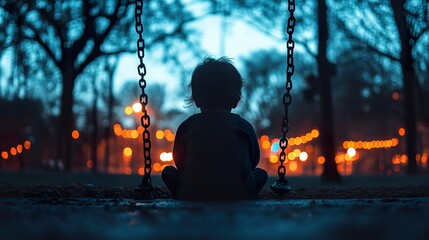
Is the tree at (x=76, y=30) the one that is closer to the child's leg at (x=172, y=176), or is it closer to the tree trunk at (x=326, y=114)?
the tree trunk at (x=326, y=114)

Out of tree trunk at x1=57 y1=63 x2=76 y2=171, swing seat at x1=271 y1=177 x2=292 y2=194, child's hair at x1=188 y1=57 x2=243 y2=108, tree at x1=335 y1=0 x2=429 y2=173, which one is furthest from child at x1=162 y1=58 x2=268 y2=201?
tree trunk at x1=57 y1=63 x2=76 y2=171

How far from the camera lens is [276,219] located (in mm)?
3756

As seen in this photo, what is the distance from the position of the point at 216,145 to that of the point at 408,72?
62.5ft

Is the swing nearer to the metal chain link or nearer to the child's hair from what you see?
the metal chain link

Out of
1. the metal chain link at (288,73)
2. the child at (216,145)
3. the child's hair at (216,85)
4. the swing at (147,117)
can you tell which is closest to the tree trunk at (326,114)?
the metal chain link at (288,73)

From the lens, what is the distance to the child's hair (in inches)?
218

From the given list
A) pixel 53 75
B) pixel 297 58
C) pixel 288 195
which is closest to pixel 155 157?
pixel 297 58

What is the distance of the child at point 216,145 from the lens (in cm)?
498

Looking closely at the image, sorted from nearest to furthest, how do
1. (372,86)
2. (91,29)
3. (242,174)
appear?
1. (242,174)
2. (91,29)
3. (372,86)

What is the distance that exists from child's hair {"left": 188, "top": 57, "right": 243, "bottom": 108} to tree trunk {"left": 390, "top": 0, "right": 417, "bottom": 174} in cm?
1232

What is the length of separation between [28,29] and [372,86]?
29890 millimetres

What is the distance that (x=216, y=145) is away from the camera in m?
5.07

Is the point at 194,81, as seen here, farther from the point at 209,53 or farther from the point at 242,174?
the point at 242,174

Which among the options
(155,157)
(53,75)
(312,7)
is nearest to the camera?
(312,7)
